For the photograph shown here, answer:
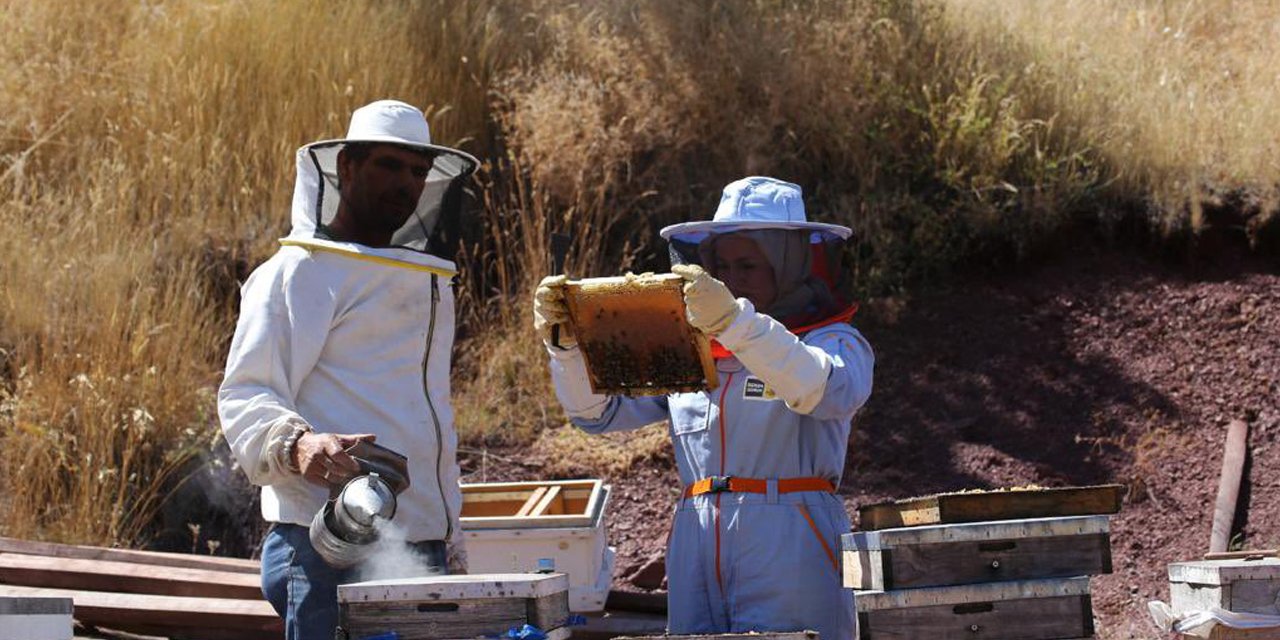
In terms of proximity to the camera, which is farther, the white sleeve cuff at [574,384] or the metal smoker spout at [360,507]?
the white sleeve cuff at [574,384]

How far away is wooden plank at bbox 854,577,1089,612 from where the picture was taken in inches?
131

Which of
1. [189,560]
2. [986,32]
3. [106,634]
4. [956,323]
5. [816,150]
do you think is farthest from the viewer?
[986,32]

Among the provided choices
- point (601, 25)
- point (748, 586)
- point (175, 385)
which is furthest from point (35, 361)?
point (748, 586)

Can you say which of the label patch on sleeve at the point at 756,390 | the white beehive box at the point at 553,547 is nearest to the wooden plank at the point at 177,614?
the white beehive box at the point at 553,547

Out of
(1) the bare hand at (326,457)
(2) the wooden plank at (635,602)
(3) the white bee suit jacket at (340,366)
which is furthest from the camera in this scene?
(2) the wooden plank at (635,602)

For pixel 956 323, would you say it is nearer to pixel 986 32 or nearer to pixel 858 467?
pixel 858 467

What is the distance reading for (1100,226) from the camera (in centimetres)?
833

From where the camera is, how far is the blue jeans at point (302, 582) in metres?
3.36

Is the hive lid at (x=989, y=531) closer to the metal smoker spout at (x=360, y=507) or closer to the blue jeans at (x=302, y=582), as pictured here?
the metal smoker spout at (x=360, y=507)

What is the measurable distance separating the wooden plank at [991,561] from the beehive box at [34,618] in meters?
1.80

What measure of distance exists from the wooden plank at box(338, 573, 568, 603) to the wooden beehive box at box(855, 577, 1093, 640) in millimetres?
811

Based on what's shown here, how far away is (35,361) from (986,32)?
6.12 meters

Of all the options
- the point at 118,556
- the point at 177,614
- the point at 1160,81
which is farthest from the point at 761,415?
the point at 1160,81

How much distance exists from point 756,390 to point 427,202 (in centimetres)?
105
